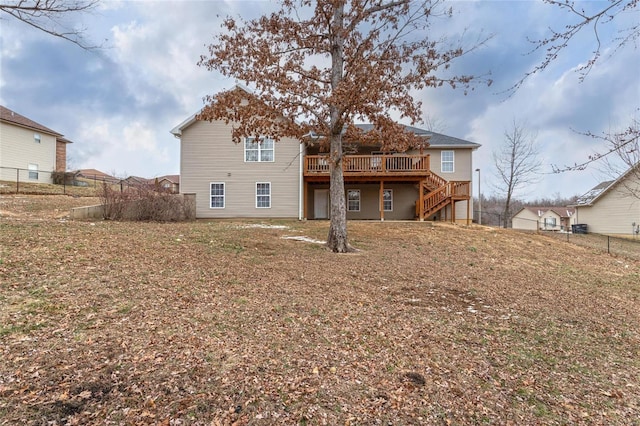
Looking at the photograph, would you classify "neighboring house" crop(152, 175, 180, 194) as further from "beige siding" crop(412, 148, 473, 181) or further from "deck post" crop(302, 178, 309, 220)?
"beige siding" crop(412, 148, 473, 181)

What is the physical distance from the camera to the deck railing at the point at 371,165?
16.8 meters

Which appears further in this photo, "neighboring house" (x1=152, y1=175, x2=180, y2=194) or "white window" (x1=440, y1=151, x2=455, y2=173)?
"white window" (x1=440, y1=151, x2=455, y2=173)

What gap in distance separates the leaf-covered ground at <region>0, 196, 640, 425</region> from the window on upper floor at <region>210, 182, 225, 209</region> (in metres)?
10.4

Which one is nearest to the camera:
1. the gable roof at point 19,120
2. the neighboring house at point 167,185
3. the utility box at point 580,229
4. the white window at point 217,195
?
the neighboring house at point 167,185

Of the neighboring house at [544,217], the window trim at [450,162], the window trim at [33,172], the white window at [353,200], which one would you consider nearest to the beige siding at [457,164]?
the window trim at [450,162]

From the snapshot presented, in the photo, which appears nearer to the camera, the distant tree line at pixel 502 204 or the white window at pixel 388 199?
the white window at pixel 388 199

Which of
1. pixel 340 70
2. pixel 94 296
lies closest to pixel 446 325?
pixel 94 296

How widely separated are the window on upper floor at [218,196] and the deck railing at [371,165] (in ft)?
15.4

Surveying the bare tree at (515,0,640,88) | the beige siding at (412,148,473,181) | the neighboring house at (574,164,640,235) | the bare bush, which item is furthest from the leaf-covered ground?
the neighboring house at (574,164,640,235)

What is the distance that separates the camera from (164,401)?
2398mm

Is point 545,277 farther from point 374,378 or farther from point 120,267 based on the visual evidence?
point 120,267

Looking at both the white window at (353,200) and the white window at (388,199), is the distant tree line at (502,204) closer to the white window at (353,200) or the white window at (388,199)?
the white window at (388,199)

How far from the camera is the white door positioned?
1953 cm

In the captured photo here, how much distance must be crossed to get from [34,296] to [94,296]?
637 millimetres
